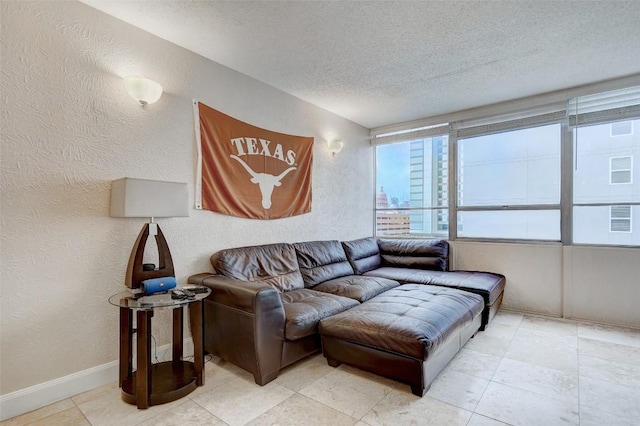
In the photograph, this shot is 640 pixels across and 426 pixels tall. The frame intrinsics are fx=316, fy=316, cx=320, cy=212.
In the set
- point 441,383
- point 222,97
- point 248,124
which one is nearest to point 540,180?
point 441,383

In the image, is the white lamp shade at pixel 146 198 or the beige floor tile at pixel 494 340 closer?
the white lamp shade at pixel 146 198

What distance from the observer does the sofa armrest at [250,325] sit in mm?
2121

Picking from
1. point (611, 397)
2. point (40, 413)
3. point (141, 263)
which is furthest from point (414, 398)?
point (40, 413)

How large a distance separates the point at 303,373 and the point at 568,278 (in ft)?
10.4

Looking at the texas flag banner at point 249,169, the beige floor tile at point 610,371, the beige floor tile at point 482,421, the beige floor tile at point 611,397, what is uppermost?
the texas flag banner at point 249,169

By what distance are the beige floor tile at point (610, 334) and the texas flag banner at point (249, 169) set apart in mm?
3146

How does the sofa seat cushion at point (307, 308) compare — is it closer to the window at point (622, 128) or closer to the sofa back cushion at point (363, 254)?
the sofa back cushion at point (363, 254)

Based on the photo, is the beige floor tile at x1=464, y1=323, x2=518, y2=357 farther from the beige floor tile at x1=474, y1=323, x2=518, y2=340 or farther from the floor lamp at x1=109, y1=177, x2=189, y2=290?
the floor lamp at x1=109, y1=177, x2=189, y2=290

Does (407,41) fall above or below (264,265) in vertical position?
above

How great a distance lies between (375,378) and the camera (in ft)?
7.41

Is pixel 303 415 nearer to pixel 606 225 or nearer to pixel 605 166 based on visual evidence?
pixel 606 225

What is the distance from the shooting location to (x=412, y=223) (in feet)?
15.9

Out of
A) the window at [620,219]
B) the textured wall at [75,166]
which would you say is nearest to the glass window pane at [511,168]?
the window at [620,219]

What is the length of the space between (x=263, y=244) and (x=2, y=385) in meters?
2.03
